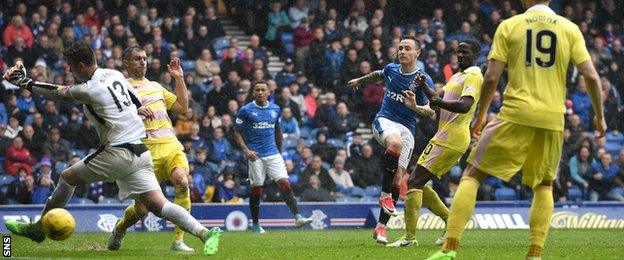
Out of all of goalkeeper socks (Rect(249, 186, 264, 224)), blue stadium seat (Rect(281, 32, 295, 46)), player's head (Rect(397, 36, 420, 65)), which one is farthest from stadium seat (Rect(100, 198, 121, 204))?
player's head (Rect(397, 36, 420, 65))

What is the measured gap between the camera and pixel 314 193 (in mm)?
24094

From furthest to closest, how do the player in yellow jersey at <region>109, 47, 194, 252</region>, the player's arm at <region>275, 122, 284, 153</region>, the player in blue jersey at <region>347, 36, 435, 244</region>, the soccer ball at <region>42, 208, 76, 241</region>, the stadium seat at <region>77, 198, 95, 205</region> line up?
1. the stadium seat at <region>77, 198, 95, 205</region>
2. the player's arm at <region>275, 122, 284, 153</region>
3. the player in blue jersey at <region>347, 36, 435, 244</region>
4. the player in yellow jersey at <region>109, 47, 194, 252</region>
5. the soccer ball at <region>42, 208, 76, 241</region>

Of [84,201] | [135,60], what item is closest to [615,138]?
[84,201]

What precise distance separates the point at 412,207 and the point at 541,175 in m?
4.44

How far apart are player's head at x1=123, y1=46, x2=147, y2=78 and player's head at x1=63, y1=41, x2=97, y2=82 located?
89.8 inches

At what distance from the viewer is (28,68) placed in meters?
25.1

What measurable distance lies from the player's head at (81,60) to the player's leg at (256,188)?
343 inches

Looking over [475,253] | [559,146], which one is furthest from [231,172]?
[559,146]

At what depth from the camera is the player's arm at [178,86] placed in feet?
45.0

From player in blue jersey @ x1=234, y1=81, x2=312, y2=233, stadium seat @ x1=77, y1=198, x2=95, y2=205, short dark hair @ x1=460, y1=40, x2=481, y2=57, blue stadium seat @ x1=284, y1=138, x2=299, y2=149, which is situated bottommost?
stadium seat @ x1=77, y1=198, x2=95, y2=205

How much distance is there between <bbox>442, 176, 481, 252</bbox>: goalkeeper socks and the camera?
10211 millimetres

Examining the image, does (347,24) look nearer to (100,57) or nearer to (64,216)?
(100,57)

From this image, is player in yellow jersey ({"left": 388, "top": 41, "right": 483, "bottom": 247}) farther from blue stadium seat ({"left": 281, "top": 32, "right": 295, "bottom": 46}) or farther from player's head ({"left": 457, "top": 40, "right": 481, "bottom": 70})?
blue stadium seat ({"left": 281, "top": 32, "right": 295, "bottom": 46})

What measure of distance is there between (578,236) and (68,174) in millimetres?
9057
